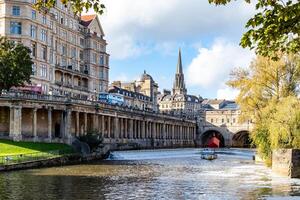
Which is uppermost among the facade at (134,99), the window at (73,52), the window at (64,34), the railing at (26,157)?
the window at (64,34)

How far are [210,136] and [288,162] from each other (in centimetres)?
12189

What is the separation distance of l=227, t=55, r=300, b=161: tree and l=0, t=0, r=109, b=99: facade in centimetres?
3310

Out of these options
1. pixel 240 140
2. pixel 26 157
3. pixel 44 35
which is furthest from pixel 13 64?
pixel 240 140

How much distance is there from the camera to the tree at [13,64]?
62.6m

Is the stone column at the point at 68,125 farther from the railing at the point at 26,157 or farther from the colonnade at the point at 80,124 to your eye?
the railing at the point at 26,157

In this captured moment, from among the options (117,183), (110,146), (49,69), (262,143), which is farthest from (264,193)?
(49,69)

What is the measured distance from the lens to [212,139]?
158625 millimetres

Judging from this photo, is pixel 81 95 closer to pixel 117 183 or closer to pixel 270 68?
pixel 270 68

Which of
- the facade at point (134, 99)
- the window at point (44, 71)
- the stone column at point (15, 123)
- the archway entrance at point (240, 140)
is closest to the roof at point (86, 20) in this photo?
the facade at point (134, 99)

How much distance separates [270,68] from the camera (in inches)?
2067

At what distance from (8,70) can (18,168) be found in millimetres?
18576

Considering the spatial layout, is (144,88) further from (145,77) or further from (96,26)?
(96,26)

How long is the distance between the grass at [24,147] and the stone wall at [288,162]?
29375mm

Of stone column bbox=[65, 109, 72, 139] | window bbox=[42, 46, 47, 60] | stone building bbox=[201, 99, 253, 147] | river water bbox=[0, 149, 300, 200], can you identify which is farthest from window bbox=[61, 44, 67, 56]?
stone building bbox=[201, 99, 253, 147]
